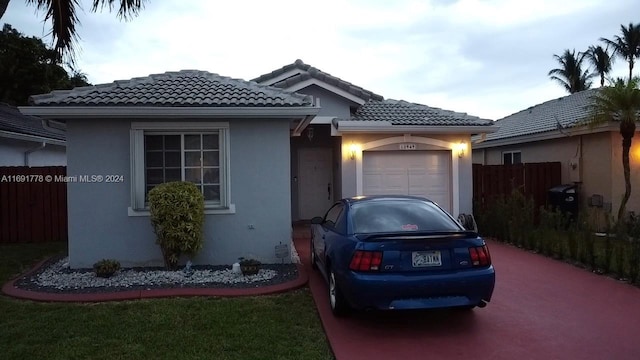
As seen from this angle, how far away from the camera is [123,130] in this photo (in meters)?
8.48

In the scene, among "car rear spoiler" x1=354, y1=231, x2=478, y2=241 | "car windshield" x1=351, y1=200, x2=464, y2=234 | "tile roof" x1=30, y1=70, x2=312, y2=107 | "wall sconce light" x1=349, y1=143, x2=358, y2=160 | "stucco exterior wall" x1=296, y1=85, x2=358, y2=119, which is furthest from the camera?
"stucco exterior wall" x1=296, y1=85, x2=358, y2=119

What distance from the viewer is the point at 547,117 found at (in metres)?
17.5

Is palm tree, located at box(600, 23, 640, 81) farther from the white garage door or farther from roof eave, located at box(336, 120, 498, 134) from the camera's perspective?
the white garage door

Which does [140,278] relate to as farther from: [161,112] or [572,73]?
[572,73]

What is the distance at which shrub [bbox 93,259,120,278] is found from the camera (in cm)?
764

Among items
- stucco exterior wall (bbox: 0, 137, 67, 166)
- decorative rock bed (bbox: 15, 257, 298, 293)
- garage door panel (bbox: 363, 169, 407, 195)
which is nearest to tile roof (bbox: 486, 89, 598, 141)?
garage door panel (bbox: 363, 169, 407, 195)

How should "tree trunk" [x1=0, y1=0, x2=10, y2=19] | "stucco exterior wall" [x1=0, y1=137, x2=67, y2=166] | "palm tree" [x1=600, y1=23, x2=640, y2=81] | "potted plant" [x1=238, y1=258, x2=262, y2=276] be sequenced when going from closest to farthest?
"tree trunk" [x1=0, y1=0, x2=10, y2=19] < "potted plant" [x1=238, y1=258, x2=262, y2=276] < "stucco exterior wall" [x1=0, y1=137, x2=67, y2=166] < "palm tree" [x1=600, y1=23, x2=640, y2=81]

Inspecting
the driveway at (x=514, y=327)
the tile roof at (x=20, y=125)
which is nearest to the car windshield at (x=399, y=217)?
the driveway at (x=514, y=327)

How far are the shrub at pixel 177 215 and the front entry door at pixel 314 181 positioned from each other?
7099mm

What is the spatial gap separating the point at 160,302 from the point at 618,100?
38.0 feet

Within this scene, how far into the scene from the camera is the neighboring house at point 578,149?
43.1ft

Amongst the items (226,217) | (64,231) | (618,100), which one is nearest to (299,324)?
(226,217)

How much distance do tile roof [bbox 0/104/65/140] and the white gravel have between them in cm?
758

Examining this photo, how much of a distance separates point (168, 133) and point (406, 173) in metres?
6.78
